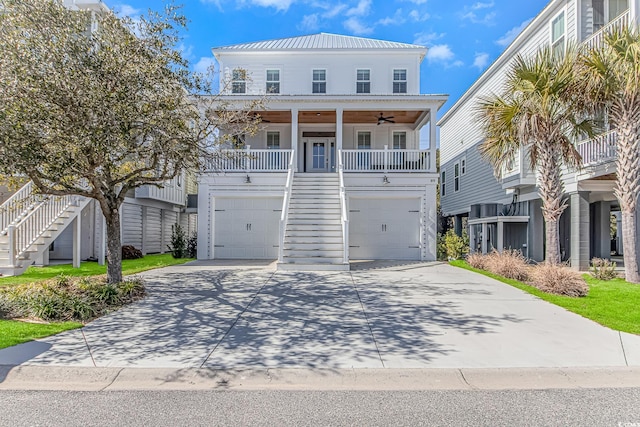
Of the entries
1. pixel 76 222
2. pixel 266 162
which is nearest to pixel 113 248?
pixel 76 222

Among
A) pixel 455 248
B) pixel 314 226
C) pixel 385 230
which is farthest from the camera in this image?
pixel 385 230

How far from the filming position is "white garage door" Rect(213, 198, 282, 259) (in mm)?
16078

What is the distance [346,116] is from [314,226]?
6.41 meters

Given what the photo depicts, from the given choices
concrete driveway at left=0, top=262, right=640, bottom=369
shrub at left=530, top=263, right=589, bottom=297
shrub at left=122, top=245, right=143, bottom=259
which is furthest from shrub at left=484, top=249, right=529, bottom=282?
shrub at left=122, top=245, right=143, bottom=259

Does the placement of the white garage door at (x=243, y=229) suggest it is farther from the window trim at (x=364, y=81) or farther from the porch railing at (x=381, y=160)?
the window trim at (x=364, y=81)

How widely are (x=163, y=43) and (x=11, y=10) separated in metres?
2.34

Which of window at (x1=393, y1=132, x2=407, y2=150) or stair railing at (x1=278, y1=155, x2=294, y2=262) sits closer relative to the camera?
stair railing at (x1=278, y1=155, x2=294, y2=262)

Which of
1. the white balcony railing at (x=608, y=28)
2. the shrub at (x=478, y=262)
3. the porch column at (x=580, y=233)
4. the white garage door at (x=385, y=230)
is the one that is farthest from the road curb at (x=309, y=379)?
the white garage door at (x=385, y=230)

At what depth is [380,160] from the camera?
1645 centimetres

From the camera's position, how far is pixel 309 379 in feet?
14.5

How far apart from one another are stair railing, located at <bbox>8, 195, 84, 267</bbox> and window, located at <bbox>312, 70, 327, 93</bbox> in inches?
450

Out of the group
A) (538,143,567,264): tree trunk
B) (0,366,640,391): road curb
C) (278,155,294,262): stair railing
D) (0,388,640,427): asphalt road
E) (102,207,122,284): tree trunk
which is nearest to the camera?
(0,388,640,427): asphalt road

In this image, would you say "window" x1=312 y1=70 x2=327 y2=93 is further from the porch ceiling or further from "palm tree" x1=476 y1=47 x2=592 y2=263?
"palm tree" x1=476 y1=47 x2=592 y2=263

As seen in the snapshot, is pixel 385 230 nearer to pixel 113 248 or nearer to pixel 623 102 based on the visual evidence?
pixel 623 102
